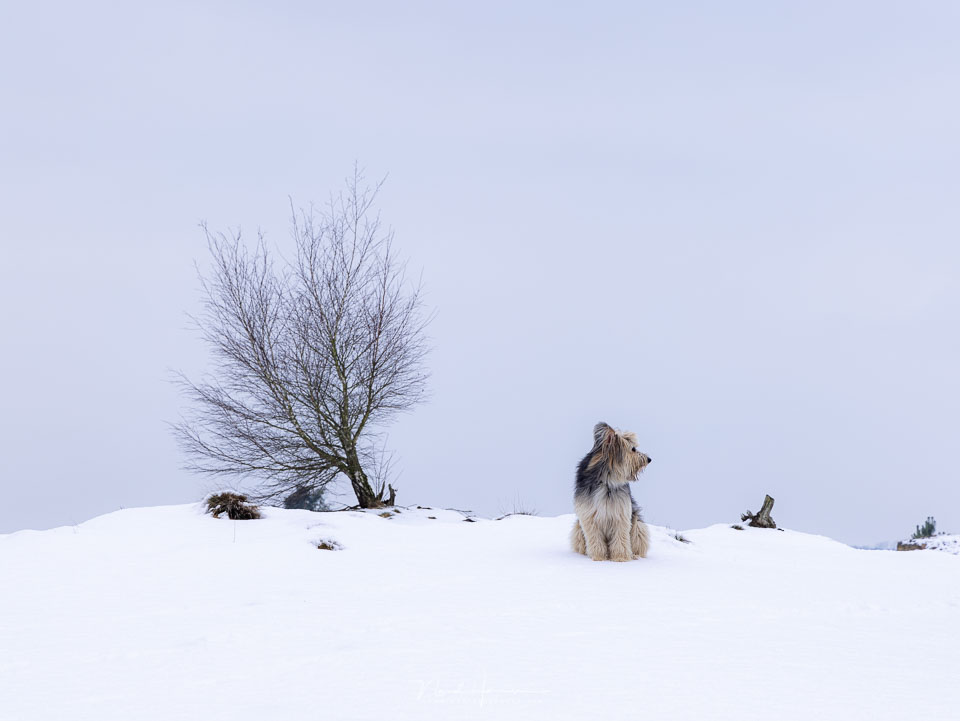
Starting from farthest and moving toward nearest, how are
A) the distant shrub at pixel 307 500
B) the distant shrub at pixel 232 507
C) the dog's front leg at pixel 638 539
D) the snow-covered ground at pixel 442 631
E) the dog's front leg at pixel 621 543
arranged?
the distant shrub at pixel 307 500
the distant shrub at pixel 232 507
the dog's front leg at pixel 638 539
the dog's front leg at pixel 621 543
the snow-covered ground at pixel 442 631

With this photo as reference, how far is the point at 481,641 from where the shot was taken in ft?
14.8

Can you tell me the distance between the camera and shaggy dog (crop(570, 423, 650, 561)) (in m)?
7.22

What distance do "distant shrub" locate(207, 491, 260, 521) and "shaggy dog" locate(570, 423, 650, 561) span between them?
4.03 meters

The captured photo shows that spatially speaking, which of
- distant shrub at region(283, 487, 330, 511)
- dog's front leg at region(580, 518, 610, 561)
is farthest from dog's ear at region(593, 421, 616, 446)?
distant shrub at region(283, 487, 330, 511)

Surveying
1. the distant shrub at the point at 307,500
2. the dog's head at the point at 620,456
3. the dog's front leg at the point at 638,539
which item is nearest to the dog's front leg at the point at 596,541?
the dog's front leg at the point at 638,539

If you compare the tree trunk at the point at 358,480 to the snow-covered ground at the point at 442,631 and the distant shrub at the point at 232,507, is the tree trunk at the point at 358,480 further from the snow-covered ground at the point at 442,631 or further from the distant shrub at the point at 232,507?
the snow-covered ground at the point at 442,631

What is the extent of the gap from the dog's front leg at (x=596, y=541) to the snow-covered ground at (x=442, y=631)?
0.72ft

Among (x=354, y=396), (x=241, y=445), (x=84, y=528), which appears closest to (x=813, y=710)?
(x=84, y=528)

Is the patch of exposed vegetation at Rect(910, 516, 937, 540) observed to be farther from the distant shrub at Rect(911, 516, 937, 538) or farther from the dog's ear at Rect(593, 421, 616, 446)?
the dog's ear at Rect(593, 421, 616, 446)

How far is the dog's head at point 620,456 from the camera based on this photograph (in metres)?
7.20

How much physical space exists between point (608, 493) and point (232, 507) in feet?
15.1

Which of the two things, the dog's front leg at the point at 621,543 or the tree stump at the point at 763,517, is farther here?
the tree stump at the point at 763,517

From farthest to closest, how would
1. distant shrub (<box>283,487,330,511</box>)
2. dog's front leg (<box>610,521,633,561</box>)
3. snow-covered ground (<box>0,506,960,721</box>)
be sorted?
distant shrub (<box>283,487,330,511</box>) < dog's front leg (<box>610,521,633,561</box>) < snow-covered ground (<box>0,506,960,721</box>)

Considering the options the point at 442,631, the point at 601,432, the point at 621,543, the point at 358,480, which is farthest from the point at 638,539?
the point at 358,480
